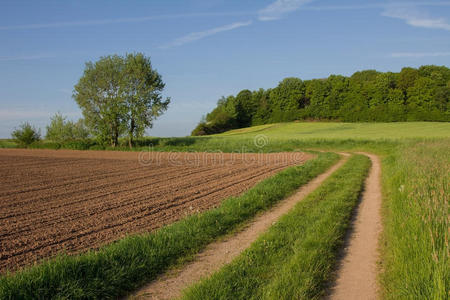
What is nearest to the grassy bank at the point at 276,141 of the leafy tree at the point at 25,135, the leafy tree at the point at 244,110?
the leafy tree at the point at 25,135

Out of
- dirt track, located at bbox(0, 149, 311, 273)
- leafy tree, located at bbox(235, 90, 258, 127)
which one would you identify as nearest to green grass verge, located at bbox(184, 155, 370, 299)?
dirt track, located at bbox(0, 149, 311, 273)

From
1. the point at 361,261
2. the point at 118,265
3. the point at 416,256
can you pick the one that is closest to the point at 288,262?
the point at 361,261

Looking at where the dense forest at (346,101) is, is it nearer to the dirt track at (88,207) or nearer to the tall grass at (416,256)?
the dirt track at (88,207)

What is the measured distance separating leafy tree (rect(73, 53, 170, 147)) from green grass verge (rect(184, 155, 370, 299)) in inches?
1554

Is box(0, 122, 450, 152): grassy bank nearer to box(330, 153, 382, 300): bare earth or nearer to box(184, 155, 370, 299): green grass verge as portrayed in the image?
box(330, 153, 382, 300): bare earth

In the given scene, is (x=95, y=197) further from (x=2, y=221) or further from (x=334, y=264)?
(x=334, y=264)

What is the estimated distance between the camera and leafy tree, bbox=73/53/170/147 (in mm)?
44156

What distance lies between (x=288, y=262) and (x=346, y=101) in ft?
267

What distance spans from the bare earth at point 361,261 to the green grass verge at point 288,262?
21 centimetres

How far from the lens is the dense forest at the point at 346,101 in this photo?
67750 millimetres

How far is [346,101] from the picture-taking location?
262 ft

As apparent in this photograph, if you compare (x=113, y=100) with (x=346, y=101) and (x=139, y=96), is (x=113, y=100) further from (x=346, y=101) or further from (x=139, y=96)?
(x=346, y=101)

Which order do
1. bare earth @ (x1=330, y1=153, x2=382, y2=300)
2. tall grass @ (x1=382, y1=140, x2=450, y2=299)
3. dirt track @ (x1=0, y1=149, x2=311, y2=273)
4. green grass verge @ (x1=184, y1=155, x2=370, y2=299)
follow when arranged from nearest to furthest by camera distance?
tall grass @ (x1=382, y1=140, x2=450, y2=299)
green grass verge @ (x1=184, y1=155, x2=370, y2=299)
bare earth @ (x1=330, y1=153, x2=382, y2=300)
dirt track @ (x1=0, y1=149, x2=311, y2=273)

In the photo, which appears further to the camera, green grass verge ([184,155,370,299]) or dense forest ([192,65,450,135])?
dense forest ([192,65,450,135])
